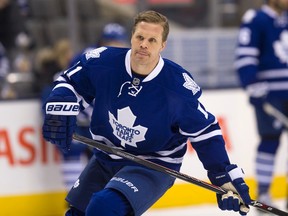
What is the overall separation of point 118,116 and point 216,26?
405cm

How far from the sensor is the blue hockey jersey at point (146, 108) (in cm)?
393

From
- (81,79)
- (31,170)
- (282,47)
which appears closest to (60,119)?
(81,79)

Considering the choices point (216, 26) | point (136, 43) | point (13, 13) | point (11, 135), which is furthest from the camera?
point (216, 26)

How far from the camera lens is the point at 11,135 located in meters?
6.04

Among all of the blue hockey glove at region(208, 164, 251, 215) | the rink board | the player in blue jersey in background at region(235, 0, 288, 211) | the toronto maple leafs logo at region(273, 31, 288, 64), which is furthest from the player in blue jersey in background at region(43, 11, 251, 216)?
the toronto maple leafs logo at region(273, 31, 288, 64)

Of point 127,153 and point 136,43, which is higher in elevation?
point 136,43

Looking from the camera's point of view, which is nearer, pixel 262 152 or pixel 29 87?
pixel 262 152

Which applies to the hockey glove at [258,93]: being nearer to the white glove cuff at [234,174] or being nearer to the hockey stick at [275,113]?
the hockey stick at [275,113]

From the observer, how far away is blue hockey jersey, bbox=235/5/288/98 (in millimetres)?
6141

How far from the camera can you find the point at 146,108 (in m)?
3.95

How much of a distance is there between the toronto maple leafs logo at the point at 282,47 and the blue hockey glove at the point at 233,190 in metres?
2.36

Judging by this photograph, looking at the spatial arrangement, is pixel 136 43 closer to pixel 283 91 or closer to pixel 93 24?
pixel 283 91

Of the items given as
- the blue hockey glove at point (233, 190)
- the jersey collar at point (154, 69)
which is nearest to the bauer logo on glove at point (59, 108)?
the jersey collar at point (154, 69)

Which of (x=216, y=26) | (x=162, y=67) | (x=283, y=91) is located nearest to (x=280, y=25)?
(x=283, y=91)
